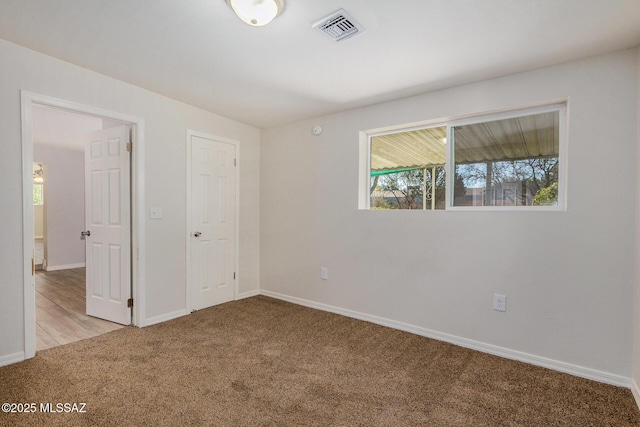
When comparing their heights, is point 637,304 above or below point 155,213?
below

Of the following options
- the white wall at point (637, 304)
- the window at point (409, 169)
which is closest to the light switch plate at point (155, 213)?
the window at point (409, 169)

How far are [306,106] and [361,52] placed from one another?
1208mm

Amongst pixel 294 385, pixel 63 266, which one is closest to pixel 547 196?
pixel 294 385

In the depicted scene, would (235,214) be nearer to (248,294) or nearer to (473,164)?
(248,294)

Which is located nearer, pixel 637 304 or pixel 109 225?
pixel 637 304

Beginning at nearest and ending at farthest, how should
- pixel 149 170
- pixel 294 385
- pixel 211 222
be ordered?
pixel 294 385 < pixel 149 170 < pixel 211 222

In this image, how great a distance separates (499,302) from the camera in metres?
2.51

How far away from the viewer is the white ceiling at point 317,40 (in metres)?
1.72

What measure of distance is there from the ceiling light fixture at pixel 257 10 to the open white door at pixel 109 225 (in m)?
1.94

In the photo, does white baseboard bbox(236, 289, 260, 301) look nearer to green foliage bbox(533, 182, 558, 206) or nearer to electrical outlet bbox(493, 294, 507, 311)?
electrical outlet bbox(493, 294, 507, 311)

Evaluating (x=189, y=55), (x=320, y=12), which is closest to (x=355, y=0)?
(x=320, y=12)

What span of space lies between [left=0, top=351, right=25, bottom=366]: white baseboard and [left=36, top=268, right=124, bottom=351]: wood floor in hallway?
24 cm

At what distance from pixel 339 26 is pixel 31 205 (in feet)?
8.43

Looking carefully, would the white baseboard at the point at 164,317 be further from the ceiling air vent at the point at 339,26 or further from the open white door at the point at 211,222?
the ceiling air vent at the point at 339,26
